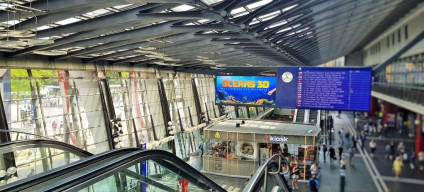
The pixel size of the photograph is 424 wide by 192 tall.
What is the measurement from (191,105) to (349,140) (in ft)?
66.4

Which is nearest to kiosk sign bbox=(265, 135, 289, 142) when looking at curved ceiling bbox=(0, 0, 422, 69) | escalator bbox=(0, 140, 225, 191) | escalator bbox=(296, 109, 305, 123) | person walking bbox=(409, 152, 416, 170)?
curved ceiling bbox=(0, 0, 422, 69)

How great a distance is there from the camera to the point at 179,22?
10695mm

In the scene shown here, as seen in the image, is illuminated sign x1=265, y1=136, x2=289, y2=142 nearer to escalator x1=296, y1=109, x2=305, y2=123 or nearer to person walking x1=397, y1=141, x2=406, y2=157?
person walking x1=397, y1=141, x2=406, y2=157

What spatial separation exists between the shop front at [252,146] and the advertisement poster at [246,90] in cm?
450

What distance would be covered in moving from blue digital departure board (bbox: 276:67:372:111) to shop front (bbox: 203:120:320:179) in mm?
5645

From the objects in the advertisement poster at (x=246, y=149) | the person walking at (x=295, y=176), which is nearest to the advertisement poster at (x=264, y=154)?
the advertisement poster at (x=246, y=149)

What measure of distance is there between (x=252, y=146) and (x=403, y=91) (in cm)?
970

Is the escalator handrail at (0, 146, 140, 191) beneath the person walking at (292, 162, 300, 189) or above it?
above

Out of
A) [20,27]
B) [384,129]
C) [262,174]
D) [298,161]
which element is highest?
[20,27]

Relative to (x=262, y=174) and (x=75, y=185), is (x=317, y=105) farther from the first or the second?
(x=75, y=185)

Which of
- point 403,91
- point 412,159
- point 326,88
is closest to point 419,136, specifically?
point 412,159

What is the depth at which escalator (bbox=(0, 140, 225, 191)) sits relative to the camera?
387 cm

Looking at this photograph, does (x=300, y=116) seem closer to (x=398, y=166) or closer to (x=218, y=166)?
(x=218, y=166)

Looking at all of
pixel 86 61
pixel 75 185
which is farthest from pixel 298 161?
pixel 75 185
